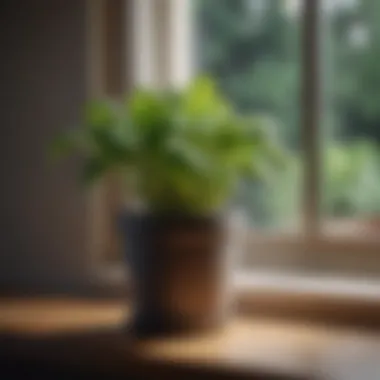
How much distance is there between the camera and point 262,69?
1.66 metres

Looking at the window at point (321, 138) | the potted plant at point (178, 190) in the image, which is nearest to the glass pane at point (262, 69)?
the window at point (321, 138)

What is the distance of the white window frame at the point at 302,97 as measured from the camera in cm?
157

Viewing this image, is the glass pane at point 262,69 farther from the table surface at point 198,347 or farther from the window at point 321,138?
the table surface at point 198,347

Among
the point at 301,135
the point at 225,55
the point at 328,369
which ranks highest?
the point at 225,55

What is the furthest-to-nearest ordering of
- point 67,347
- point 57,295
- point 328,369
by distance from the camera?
point 57,295
point 67,347
point 328,369

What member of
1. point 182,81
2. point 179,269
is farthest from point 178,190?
point 182,81

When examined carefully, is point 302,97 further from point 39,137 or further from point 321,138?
point 39,137

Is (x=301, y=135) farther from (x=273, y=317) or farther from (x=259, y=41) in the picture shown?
(x=273, y=317)

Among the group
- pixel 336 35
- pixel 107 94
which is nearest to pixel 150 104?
pixel 107 94

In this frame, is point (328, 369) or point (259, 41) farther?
point (259, 41)

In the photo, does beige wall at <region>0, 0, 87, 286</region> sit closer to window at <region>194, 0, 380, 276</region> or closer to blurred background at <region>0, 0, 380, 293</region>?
blurred background at <region>0, 0, 380, 293</region>

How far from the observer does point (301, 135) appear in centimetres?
160

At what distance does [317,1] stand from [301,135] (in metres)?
0.21

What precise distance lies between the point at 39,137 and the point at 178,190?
39 cm
